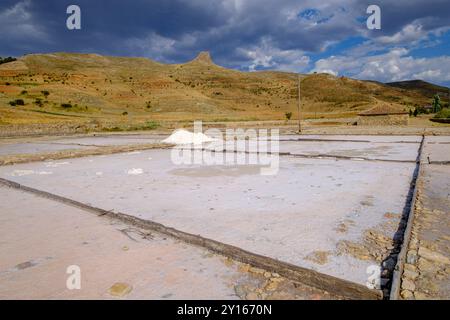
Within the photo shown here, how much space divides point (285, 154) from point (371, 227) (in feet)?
25.6

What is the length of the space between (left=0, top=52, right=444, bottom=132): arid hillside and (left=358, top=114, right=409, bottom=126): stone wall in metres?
16.3

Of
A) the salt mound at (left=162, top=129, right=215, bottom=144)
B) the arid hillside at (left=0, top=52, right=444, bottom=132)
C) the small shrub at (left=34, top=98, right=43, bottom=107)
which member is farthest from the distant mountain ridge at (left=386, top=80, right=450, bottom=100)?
the salt mound at (left=162, top=129, right=215, bottom=144)

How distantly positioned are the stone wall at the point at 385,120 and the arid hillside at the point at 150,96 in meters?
16.3

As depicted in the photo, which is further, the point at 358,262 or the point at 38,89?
the point at 38,89

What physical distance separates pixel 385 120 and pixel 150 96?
42.2 m

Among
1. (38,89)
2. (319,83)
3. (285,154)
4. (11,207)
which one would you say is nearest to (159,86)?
(38,89)

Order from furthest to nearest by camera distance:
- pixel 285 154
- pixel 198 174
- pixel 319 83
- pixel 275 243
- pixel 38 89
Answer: pixel 319 83 < pixel 38 89 < pixel 285 154 < pixel 198 174 < pixel 275 243

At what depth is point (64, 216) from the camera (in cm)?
508

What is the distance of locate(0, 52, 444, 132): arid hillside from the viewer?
137ft

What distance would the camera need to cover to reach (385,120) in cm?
3447

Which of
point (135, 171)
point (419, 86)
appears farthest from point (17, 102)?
point (419, 86)

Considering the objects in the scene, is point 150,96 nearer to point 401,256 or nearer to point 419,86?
point 401,256

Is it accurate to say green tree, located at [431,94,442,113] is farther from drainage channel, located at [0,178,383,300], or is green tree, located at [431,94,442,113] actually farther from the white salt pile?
drainage channel, located at [0,178,383,300]
